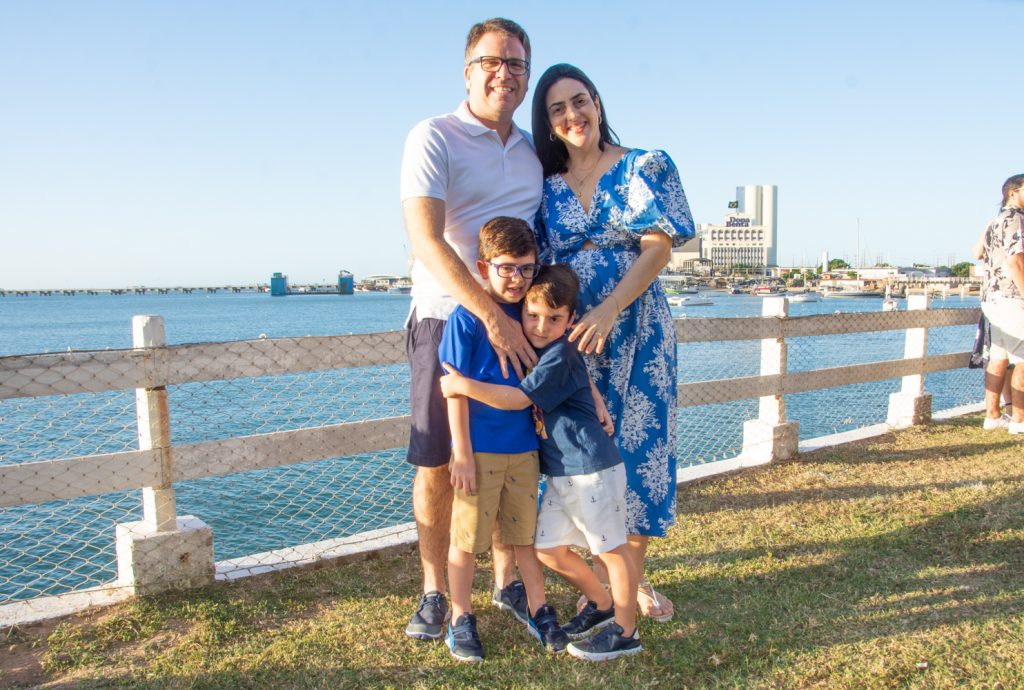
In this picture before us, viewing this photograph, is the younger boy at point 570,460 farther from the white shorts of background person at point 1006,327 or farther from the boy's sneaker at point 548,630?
the white shorts of background person at point 1006,327

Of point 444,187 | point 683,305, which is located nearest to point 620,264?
point 444,187

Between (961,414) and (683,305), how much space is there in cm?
6820

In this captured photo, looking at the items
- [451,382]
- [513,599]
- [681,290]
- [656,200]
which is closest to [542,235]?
[656,200]

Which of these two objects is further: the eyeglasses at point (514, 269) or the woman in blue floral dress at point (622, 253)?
the woman in blue floral dress at point (622, 253)

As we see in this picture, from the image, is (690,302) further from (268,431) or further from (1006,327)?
(1006,327)

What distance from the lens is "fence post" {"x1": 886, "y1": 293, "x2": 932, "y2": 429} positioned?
20.5 ft

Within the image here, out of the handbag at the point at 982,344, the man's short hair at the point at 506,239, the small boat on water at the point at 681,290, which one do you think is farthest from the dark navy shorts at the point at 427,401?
the small boat on water at the point at 681,290

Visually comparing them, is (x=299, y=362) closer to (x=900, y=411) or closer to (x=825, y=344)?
(x=900, y=411)

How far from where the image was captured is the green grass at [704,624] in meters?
2.47

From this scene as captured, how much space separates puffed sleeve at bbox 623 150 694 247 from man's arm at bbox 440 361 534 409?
0.70 meters

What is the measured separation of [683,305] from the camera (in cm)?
7369

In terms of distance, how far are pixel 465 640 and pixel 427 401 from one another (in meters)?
0.83

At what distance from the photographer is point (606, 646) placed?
2.59 metres

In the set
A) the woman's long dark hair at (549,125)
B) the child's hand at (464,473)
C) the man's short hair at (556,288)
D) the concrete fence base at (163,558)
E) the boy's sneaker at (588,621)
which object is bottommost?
the boy's sneaker at (588,621)
